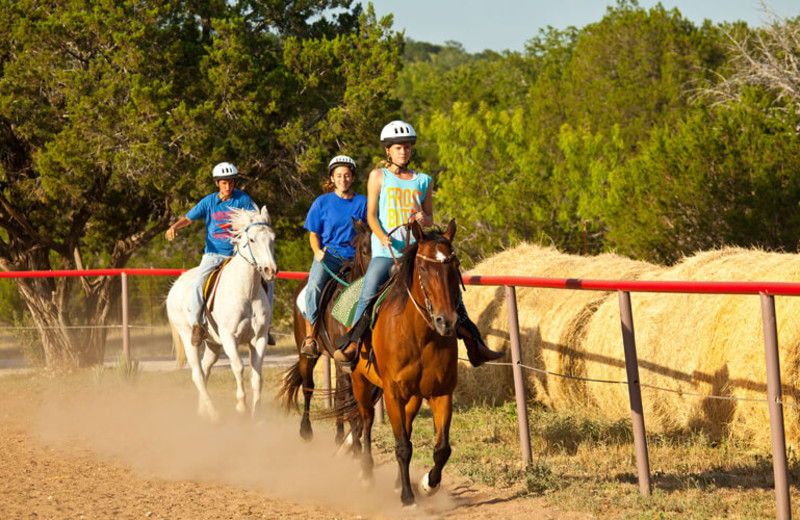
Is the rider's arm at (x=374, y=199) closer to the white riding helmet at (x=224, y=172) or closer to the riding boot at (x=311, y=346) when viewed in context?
the riding boot at (x=311, y=346)

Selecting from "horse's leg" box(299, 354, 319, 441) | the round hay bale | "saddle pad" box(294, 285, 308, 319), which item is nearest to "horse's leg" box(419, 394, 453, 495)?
the round hay bale

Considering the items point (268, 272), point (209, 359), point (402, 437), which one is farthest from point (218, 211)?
point (402, 437)

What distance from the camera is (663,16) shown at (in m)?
43.2

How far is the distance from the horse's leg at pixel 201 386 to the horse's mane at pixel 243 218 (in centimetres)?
163

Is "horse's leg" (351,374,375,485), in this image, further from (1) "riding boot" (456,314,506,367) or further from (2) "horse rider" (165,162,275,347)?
(2) "horse rider" (165,162,275,347)

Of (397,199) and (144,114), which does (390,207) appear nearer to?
(397,199)

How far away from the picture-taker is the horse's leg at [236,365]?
914 centimetres

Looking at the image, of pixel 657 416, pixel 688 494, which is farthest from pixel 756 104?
pixel 688 494

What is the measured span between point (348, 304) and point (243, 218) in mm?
2676

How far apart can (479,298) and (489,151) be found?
17160 millimetres

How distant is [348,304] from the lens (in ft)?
22.4

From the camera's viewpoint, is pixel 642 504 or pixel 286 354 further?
pixel 286 354

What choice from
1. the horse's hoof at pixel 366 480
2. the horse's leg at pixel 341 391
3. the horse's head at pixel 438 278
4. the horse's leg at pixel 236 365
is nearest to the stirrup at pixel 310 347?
the horse's leg at pixel 341 391

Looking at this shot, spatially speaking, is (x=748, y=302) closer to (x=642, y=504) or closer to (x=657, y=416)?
(x=657, y=416)
